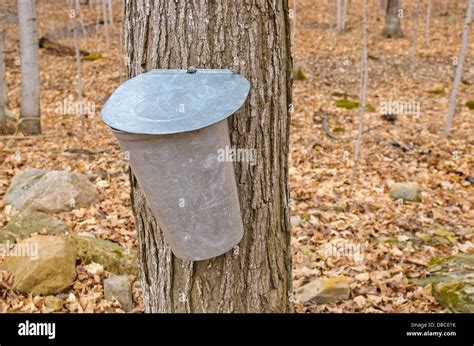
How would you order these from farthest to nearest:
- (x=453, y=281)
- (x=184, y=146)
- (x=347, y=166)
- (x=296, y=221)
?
(x=347, y=166) < (x=296, y=221) < (x=453, y=281) < (x=184, y=146)

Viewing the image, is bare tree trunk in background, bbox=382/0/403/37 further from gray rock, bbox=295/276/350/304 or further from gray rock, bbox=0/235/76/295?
gray rock, bbox=0/235/76/295

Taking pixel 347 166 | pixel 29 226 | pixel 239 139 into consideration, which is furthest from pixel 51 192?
pixel 347 166

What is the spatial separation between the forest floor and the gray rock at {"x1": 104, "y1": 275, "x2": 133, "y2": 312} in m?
0.08

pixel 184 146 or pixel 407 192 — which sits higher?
pixel 184 146

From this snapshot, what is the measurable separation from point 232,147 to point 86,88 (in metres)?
10.6

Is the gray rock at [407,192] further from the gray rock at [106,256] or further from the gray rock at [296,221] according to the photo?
the gray rock at [106,256]

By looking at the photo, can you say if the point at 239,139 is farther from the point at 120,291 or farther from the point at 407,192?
the point at 407,192

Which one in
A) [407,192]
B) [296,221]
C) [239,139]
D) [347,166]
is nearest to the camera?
[239,139]

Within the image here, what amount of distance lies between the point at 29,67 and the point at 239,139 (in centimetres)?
778

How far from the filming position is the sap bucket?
5.89 feet

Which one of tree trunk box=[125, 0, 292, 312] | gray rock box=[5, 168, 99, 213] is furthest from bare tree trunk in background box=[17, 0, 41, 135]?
tree trunk box=[125, 0, 292, 312]

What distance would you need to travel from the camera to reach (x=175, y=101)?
1858 millimetres

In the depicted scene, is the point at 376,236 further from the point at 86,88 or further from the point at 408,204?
the point at 86,88

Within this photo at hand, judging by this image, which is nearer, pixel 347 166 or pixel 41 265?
pixel 41 265
